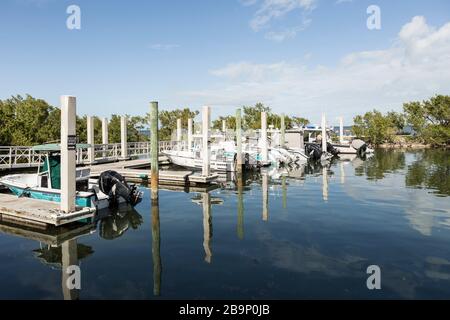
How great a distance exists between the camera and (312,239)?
32.7ft

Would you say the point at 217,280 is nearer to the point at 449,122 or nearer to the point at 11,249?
the point at 11,249

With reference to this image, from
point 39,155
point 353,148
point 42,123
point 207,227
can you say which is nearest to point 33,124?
point 42,123

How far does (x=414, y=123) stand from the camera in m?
65.6

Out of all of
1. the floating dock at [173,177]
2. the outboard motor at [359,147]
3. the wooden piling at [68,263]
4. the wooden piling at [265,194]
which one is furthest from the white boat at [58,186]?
the outboard motor at [359,147]

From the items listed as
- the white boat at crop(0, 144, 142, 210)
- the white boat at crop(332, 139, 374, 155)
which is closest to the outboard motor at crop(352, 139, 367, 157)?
the white boat at crop(332, 139, 374, 155)

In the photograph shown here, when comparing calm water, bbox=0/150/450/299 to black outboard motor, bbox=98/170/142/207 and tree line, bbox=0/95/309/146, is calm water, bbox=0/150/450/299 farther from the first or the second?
tree line, bbox=0/95/309/146

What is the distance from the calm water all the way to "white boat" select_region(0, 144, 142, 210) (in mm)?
864

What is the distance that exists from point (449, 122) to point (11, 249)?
6979 cm

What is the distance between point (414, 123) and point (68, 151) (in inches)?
2713

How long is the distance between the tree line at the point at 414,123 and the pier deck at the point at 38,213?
209 ft

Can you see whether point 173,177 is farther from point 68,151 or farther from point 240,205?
point 68,151

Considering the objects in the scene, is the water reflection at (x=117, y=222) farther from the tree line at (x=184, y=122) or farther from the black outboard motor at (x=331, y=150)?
the black outboard motor at (x=331, y=150)

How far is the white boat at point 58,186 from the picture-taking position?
486 inches
